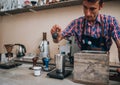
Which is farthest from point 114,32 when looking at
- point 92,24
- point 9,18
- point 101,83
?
point 9,18

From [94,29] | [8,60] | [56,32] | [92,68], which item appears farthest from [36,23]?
[92,68]

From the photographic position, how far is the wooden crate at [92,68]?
40.5 inches

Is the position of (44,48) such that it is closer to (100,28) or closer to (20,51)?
(20,51)

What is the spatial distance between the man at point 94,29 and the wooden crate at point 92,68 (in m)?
0.29

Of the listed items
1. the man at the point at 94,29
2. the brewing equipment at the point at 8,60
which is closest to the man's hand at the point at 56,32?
the man at the point at 94,29

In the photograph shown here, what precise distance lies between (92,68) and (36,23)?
4.88 ft

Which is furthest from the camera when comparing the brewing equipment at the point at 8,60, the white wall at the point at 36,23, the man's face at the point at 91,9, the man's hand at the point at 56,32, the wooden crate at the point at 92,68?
the white wall at the point at 36,23

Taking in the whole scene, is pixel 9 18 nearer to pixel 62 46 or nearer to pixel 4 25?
pixel 4 25

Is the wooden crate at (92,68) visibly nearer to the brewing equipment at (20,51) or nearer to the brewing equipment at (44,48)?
the brewing equipment at (44,48)

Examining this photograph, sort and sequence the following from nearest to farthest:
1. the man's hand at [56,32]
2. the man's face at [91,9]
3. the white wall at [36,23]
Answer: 1. the man's face at [91,9]
2. the man's hand at [56,32]
3. the white wall at [36,23]

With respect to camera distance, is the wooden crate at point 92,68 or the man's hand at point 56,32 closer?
the wooden crate at point 92,68

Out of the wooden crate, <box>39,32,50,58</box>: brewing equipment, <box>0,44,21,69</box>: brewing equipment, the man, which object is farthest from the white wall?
the wooden crate

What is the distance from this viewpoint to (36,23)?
232 centimetres

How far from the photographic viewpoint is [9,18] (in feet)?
8.63
